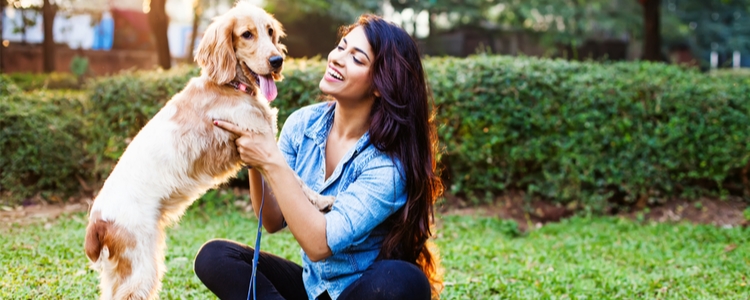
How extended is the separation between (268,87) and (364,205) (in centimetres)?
73

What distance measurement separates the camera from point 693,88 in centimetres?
663

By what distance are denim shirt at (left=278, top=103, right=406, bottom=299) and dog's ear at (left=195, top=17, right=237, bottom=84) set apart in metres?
0.47

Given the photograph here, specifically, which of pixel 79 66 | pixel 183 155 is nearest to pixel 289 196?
pixel 183 155

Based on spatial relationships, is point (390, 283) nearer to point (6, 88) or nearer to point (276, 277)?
point (276, 277)

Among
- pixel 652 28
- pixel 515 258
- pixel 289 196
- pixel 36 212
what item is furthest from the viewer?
pixel 652 28

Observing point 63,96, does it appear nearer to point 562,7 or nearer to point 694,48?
point 562,7

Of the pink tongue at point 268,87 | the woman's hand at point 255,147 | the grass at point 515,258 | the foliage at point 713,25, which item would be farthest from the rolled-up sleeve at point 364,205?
the foliage at point 713,25

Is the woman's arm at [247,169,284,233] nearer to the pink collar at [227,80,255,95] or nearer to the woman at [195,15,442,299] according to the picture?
the woman at [195,15,442,299]

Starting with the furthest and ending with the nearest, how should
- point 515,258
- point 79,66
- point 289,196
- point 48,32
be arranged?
point 79,66 → point 48,32 → point 515,258 → point 289,196

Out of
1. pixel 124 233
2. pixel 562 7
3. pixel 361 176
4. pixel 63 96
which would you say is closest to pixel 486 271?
pixel 361 176

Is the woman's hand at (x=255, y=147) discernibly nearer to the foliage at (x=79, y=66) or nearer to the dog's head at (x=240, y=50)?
the dog's head at (x=240, y=50)

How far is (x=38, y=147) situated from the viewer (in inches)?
259

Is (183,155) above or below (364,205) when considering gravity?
above

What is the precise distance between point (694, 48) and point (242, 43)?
74.1ft
